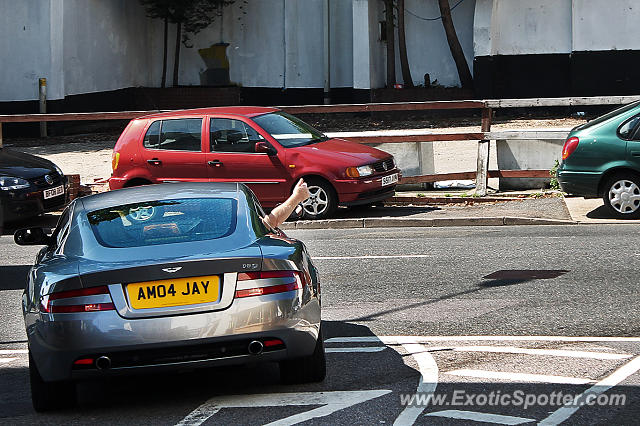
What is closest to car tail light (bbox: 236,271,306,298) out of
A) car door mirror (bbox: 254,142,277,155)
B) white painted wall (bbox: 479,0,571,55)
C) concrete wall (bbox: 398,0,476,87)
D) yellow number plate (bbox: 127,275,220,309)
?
yellow number plate (bbox: 127,275,220,309)

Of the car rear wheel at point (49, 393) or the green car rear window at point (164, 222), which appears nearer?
the car rear wheel at point (49, 393)

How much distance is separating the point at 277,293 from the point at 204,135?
10.7m

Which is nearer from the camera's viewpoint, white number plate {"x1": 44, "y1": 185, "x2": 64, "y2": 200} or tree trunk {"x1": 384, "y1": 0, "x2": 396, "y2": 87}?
white number plate {"x1": 44, "y1": 185, "x2": 64, "y2": 200}

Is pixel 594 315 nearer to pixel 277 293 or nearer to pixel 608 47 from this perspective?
pixel 277 293

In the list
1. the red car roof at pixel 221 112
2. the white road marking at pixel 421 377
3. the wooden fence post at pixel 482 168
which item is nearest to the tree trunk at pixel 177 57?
the red car roof at pixel 221 112

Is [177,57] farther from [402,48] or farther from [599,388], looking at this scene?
[599,388]

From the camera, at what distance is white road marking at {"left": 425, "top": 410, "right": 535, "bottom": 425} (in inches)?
240

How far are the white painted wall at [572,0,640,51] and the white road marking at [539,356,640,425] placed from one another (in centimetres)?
2449

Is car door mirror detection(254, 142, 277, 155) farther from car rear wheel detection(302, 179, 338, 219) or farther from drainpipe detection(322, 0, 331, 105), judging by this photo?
drainpipe detection(322, 0, 331, 105)

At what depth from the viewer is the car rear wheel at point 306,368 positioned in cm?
702

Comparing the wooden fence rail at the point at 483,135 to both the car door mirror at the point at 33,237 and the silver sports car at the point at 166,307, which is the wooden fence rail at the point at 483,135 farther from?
the silver sports car at the point at 166,307

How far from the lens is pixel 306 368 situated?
7.03 metres

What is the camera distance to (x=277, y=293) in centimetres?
662

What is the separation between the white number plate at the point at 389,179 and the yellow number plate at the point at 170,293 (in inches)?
418
